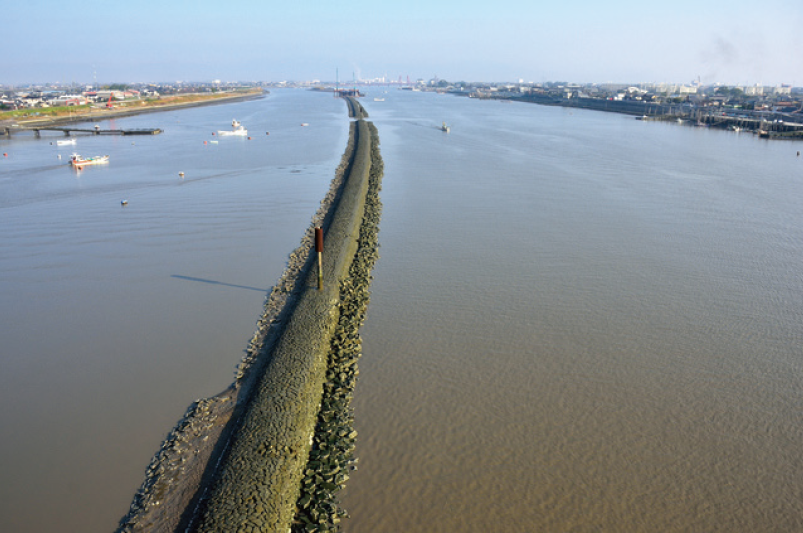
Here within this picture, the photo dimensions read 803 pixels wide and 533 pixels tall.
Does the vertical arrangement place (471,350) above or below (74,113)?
below

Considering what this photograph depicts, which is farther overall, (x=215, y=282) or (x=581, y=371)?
(x=215, y=282)

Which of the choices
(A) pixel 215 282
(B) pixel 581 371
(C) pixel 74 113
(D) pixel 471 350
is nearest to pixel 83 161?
(A) pixel 215 282

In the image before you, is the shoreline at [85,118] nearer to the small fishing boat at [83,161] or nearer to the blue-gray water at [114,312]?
the small fishing boat at [83,161]

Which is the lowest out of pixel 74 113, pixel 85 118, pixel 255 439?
pixel 255 439

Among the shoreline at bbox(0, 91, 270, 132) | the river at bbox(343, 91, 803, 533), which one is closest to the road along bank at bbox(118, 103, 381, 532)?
the river at bbox(343, 91, 803, 533)

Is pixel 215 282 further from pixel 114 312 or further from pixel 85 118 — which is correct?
pixel 85 118

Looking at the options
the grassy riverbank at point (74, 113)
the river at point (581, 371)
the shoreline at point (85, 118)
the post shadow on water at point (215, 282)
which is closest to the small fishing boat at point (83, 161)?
the river at point (581, 371)
